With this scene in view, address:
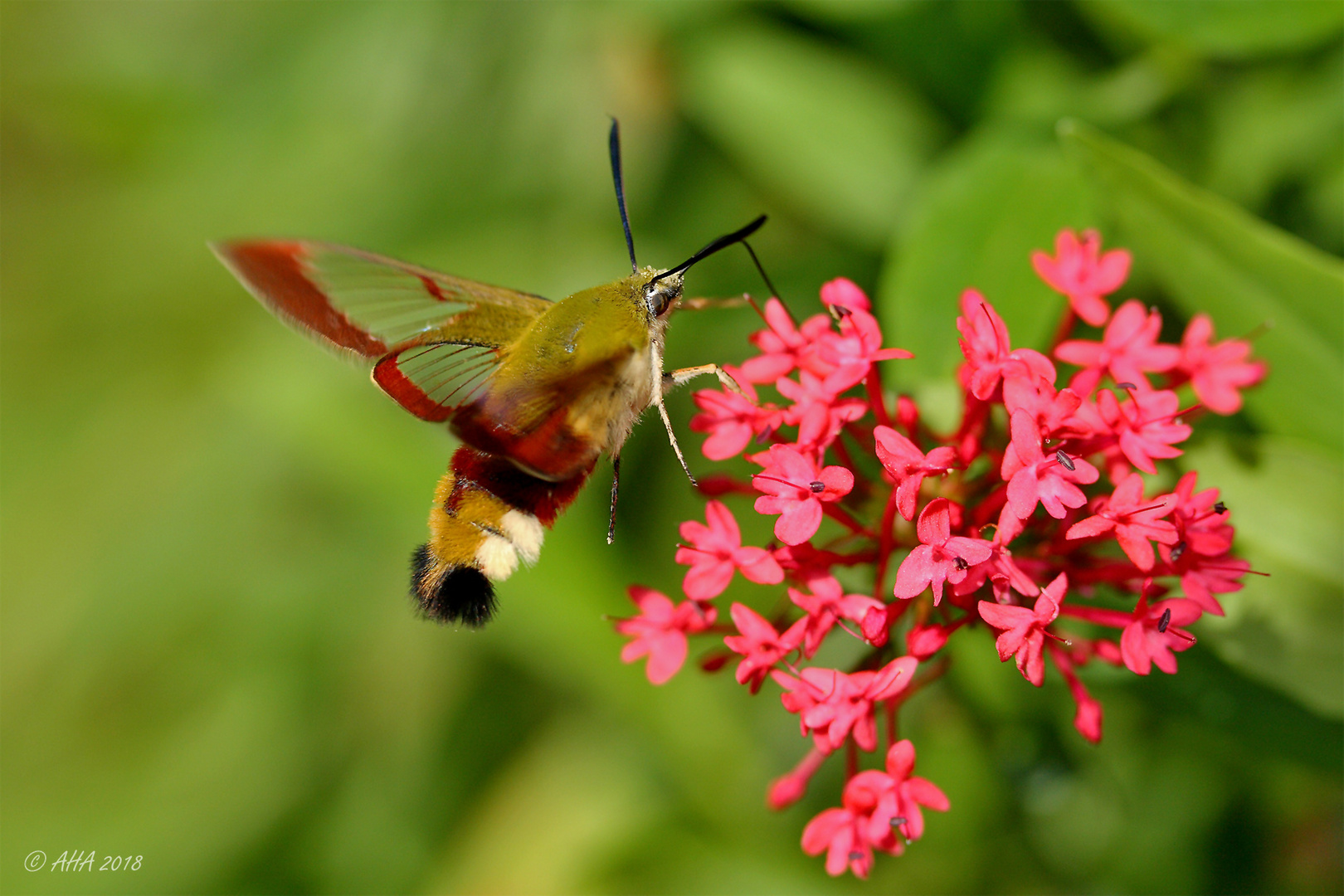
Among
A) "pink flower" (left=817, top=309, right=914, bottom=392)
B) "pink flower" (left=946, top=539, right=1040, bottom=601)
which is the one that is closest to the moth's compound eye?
"pink flower" (left=817, top=309, right=914, bottom=392)

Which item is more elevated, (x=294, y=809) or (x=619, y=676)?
(x=619, y=676)

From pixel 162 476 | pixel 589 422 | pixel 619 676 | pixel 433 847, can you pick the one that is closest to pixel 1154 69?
pixel 589 422

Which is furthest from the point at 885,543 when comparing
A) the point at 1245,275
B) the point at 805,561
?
the point at 1245,275

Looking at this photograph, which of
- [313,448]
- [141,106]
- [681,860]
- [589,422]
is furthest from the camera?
[141,106]

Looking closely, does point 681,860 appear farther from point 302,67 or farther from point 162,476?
point 302,67

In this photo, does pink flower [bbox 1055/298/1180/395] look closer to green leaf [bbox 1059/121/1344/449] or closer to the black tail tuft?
green leaf [bbox 1059/121/1344/449]
